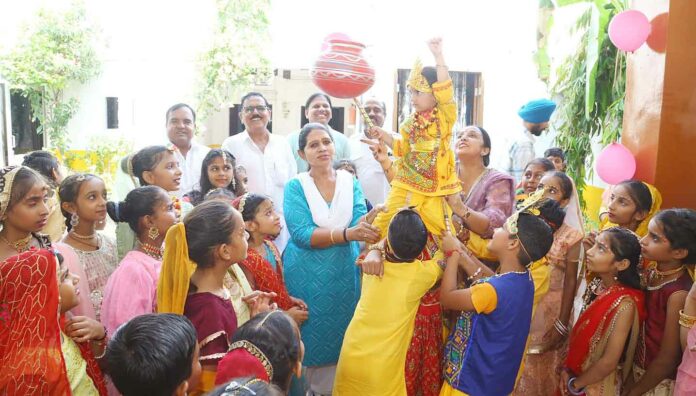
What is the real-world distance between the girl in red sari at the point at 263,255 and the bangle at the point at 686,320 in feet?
5.89

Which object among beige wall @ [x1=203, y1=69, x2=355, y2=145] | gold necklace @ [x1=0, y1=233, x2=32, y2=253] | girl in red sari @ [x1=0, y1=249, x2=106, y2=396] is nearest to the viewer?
girl in red sari @ [x1=0, y1=249, x2=106, y2=396]

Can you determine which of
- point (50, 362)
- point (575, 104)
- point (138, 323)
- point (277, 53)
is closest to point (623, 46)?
point (575, 104)

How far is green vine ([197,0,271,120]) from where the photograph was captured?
12.8 metres

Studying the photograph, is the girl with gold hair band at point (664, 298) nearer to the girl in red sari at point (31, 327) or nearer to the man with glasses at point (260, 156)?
the girl in red sari at point (31, 327)

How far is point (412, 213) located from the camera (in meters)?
2.69

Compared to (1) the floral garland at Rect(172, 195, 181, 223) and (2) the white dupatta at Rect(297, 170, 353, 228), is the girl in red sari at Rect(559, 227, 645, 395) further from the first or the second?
(1) the floral garland at Rect(172, 195, 181, 223)

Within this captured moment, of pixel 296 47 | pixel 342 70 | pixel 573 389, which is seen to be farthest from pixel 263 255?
pixel 296 47

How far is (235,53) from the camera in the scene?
13.1 meters

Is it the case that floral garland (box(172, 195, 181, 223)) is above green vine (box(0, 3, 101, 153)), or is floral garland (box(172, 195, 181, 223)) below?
below

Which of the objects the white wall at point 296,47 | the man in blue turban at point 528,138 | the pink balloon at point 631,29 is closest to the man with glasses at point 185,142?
the white wall at point 296,47

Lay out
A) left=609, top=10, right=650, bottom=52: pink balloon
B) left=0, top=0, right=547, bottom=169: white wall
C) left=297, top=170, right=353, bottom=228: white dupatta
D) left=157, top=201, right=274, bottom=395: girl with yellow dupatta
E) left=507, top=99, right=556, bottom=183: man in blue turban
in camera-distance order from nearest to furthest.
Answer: left=157, top=201, right=274, bottom=395: girl with yellow dupatta
left=297, top=170, right=353, bottom=228: white dupatta
left=609, top=10, right=650, bottom=52: pink balloon
left=507, top=99, right=556, bottom=183: man in blue turban
left=0, top=0, right=547, bottom=169: white wall

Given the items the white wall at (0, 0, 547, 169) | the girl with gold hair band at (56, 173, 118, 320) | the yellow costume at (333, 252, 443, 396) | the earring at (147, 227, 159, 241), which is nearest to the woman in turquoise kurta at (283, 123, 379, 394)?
the white wall at (0, 0, 547, 169)

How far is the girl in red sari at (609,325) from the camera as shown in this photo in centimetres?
278

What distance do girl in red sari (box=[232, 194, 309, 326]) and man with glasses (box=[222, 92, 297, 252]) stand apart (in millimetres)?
1598
